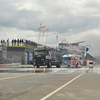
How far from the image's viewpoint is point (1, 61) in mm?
49375

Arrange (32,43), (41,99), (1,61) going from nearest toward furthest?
(41,99) < (1,61) < (32,43)

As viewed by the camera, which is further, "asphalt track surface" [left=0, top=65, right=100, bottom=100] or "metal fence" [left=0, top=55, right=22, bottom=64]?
"metal fence" [left=0, top=55, right=22, bottom=64]

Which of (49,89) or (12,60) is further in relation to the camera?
(12,60)

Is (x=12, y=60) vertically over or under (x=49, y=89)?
over

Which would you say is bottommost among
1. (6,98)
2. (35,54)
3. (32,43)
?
(6,98)

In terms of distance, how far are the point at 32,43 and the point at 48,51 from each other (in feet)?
105

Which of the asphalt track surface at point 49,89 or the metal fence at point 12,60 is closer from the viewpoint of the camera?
the asphalt track surface at point 49,89

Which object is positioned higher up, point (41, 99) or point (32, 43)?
point (32, 43)

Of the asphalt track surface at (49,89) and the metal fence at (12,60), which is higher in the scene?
the metal fence at (12,60)

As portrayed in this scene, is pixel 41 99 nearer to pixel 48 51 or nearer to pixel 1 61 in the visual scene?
pixel 48 51

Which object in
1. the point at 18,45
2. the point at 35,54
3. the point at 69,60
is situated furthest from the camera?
the point at 18,45

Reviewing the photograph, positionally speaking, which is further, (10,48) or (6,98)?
(10,48)

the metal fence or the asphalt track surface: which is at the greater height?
the metal fence

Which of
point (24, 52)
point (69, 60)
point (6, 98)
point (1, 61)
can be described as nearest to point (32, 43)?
point (24, 52)
